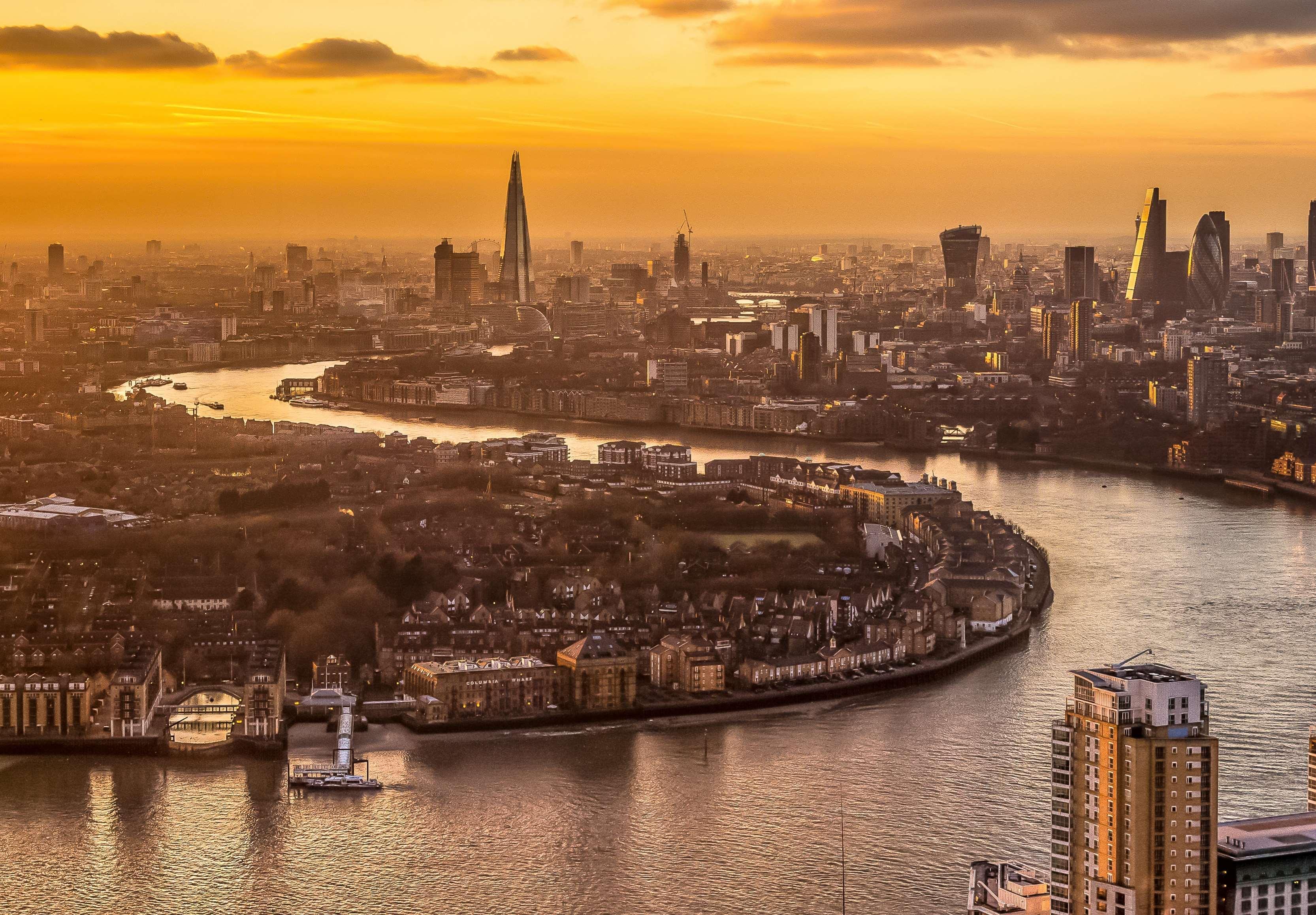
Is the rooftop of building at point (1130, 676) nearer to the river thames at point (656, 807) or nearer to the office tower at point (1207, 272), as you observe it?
the river thames at point (656, 807)

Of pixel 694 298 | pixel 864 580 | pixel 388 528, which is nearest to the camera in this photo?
pixel 864 580

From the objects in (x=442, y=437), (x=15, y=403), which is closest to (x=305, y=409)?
(x=442, y=437)

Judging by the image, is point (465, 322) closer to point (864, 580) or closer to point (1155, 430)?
point (1155, 430)

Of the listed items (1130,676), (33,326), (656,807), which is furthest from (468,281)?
(1130,676)

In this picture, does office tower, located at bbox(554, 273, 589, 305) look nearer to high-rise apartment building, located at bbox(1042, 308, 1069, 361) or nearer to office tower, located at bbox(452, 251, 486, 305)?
office tower, located at bbox(452, 251, 486, 305)

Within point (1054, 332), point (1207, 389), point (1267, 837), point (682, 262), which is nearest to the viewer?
point (1267, 837)

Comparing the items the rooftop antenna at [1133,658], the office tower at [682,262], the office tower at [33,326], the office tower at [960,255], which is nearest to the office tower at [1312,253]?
the office tower at [960,255]

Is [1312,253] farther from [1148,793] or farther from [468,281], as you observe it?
[1148,793]
